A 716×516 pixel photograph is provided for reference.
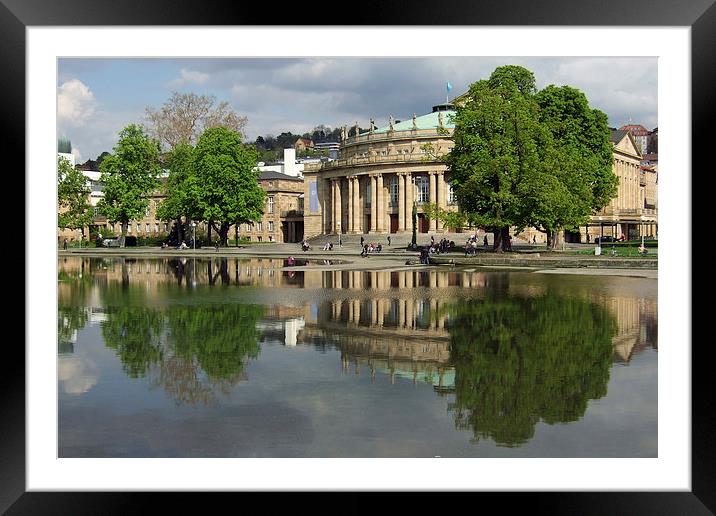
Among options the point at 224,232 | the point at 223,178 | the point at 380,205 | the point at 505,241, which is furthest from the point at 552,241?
the point at 380,205

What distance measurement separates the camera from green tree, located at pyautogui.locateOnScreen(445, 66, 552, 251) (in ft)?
165

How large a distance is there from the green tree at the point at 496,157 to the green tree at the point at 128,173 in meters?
43.0

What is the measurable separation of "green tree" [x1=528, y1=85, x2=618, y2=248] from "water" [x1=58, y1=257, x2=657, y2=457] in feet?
84.2

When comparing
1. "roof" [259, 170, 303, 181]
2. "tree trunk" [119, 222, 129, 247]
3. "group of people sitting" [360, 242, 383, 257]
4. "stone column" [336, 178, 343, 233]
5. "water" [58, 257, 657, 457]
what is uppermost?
"roof" [259, 170, 303, 181]

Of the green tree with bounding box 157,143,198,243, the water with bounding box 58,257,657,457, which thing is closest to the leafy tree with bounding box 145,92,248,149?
the green tree with bounding box 157,143,198,243

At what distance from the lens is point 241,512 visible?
823 centimetres

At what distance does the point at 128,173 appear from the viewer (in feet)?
286

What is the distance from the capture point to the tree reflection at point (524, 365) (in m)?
11.3

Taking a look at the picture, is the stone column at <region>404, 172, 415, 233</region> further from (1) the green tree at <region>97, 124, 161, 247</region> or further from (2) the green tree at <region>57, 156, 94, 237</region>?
(2) the green tree at <region>57, 156, 94, 237</region>

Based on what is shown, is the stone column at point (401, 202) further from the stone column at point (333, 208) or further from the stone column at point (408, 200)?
the stone column at point (333, 208)

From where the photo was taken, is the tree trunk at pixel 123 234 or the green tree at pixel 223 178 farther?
the tree trunk at pixel 123 234
